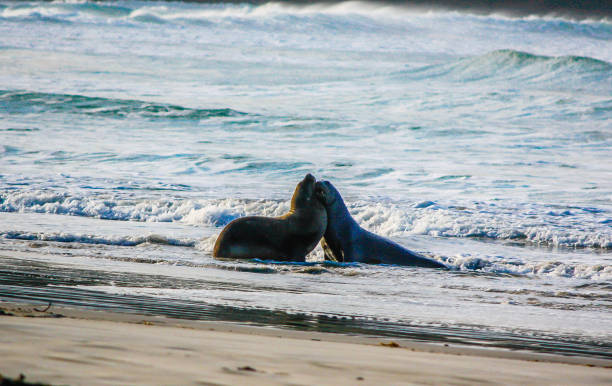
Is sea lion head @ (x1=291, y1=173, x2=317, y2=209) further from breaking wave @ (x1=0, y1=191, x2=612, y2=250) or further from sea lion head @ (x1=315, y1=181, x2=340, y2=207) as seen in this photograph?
breaking wave @ (x1=0, y1=191, x2=612, y2=250)

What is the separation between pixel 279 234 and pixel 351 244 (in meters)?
0.87

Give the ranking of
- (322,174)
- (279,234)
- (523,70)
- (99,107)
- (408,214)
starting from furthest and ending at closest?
1. (523,70)
2. (99,107)
3. (322,174)
4. (408,214)
5. (279,234)

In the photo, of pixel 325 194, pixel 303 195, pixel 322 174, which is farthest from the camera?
pixel 322 174

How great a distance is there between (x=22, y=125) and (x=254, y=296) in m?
17.4

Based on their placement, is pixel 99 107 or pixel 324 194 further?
pixel 99 107

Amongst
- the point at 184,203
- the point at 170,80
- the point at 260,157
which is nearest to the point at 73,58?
the point at 170,80

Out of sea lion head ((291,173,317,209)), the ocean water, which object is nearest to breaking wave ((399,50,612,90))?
the ocean water

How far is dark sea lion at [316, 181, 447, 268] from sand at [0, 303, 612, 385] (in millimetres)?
4015

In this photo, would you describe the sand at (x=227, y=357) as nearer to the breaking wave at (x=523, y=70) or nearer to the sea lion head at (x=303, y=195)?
the sea lion head at (x=303, y=195)

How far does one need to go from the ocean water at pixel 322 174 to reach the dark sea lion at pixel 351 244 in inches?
11.9

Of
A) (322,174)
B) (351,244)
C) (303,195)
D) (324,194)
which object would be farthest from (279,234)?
(322,174)

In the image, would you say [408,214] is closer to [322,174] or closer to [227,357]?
[322,174]

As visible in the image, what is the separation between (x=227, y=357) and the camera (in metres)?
2.99

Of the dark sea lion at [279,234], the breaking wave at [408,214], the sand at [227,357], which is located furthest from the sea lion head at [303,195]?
the sand at [227,357]
